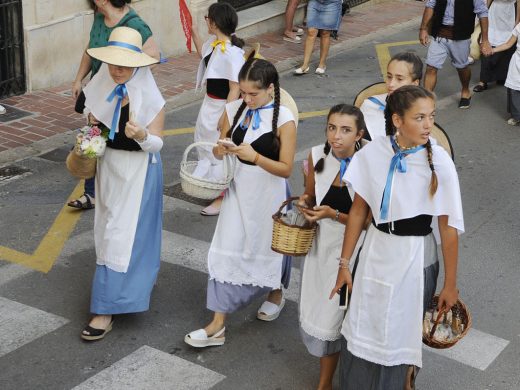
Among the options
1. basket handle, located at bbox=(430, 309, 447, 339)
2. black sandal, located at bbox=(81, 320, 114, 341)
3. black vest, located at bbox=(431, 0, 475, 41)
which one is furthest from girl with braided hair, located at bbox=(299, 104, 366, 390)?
black vest, located at bbox=(431, 0, 475, 41)

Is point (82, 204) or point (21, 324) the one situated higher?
point (21, 324)

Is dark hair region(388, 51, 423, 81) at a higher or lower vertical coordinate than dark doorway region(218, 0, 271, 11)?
higher

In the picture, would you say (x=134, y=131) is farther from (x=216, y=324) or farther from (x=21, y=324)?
(x=21, y=324)

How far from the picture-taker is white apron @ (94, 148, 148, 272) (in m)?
5.90

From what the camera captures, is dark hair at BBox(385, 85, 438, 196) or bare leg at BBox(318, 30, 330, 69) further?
bare leg at BBox(318, 30, 330, 69)

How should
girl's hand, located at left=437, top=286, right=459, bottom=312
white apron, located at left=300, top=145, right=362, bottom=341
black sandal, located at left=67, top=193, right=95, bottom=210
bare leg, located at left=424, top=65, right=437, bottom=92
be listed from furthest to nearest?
bare leg, located at left=424, top=65, right=437, bottom=92, black sandal, located at left=67, top=193, right=95, bottom=210, white apron, located at left=300, top=145, right=362, bottom=341, girl's hand, located at left=437, top=286, right=459, bottom=312

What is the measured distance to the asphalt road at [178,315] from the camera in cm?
574

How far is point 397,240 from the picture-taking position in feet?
15.5

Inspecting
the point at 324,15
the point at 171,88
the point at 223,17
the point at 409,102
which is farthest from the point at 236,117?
the point at 324,15

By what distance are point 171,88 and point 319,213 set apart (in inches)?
275

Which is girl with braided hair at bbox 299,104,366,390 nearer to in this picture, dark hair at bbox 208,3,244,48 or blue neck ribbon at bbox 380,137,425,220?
blue neck ribbon at bbox 380,137,425,220

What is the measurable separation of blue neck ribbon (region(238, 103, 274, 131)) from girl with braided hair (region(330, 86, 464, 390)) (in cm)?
115

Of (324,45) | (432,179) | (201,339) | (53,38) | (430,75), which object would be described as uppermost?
(432,179)

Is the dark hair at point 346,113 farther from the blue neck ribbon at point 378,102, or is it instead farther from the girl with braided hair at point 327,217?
the blue neck ribbon at point 378,102
